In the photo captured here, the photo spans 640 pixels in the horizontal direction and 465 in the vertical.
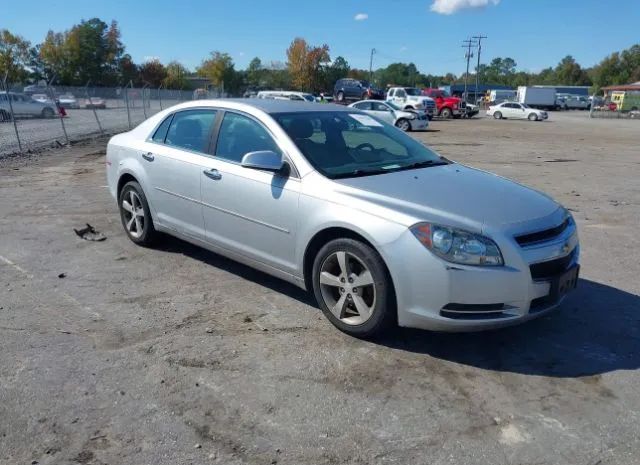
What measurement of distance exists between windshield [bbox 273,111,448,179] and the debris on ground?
2944 millimetres

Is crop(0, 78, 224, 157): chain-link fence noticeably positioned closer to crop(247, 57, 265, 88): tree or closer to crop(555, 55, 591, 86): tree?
crop(247, 57, 265, 88): tree

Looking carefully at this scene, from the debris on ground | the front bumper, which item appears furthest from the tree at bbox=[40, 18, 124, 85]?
the front bumper

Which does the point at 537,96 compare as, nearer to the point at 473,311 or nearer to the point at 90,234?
the point at 90,234

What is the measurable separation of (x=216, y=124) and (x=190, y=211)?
793 mm

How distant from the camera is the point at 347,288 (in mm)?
3920

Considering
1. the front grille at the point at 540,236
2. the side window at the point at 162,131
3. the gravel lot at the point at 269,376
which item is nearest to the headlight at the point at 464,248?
the front grille at the point at 540,236

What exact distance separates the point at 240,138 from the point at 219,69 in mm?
93716

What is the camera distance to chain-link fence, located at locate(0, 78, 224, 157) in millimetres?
17586

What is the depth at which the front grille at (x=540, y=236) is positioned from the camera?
358cm

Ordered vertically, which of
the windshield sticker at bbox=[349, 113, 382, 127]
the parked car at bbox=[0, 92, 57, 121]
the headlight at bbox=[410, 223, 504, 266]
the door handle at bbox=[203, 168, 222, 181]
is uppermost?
the windshield sticker at bbox=[349, 113, 382, 127]

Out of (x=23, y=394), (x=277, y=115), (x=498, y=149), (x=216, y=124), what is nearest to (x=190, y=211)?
(x=216, y=124)

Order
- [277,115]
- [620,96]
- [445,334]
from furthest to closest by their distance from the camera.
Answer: [620,96]
[277,115]
[445,334]

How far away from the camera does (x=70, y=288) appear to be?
193 inches

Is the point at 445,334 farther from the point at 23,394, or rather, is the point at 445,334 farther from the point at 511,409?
the point at 23,394
